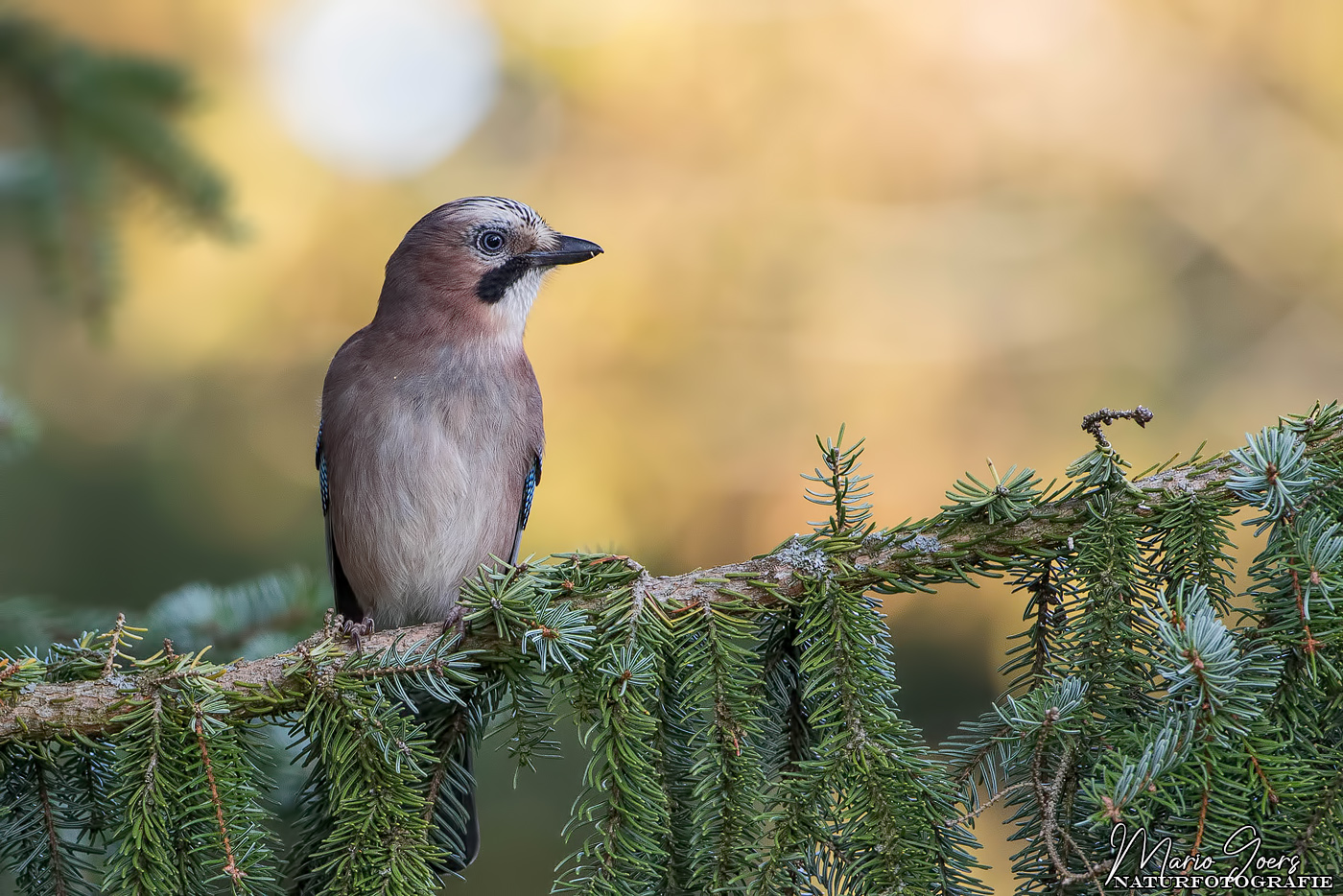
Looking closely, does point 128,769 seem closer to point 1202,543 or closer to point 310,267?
point 1202,543

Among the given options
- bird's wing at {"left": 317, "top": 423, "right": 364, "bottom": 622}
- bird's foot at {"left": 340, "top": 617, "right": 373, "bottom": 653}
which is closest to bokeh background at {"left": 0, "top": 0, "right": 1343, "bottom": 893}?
bird's wing at {"left": 317, "top": 423, "right": 364, "bottom": 622}

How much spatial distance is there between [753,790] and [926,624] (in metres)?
2.94

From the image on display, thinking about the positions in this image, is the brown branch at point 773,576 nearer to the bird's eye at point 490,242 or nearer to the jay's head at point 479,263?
the jay's head at point 479,263

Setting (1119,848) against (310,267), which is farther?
(310,267)

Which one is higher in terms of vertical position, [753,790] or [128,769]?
[128,769]

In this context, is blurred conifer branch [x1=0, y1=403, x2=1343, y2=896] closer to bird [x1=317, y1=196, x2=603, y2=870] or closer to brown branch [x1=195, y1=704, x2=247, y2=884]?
brown branch [x1=195, y1=704, x2=247, y2=884]

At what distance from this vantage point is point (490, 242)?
358 cm

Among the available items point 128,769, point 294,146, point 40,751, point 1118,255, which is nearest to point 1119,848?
point 128,769

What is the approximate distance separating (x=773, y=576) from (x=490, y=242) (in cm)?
194

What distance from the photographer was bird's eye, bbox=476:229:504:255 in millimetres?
3572

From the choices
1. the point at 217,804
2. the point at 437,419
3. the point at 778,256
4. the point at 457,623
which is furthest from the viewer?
the point at 778,256

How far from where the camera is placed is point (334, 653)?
1978mm

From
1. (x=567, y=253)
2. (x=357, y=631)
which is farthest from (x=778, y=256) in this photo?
(x=357, y=631)

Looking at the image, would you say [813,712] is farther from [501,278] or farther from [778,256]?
[778,256]
